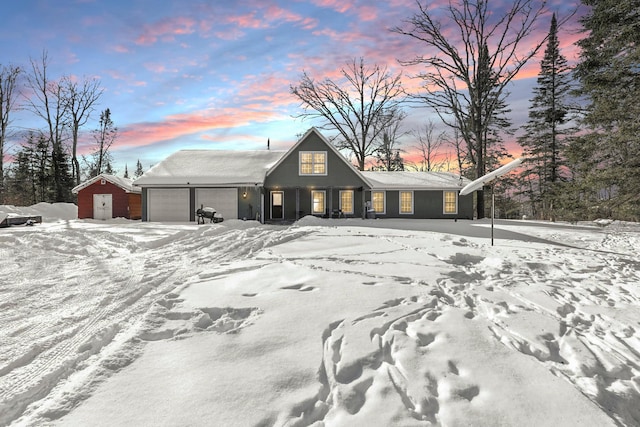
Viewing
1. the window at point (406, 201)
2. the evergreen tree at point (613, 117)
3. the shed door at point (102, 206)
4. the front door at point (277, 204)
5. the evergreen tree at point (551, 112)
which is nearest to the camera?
the evergreen tree at point (613, 117)

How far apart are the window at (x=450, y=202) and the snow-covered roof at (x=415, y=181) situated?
497mm

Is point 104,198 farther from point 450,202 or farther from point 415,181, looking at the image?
point 450,202

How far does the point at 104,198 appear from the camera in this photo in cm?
2372

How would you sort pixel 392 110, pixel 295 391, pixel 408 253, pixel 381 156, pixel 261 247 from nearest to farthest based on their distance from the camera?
1. pixel 295 391
2. pixel 408 253
3. pixel 261 247
4. pixel 392 110
5. pixel 381 156

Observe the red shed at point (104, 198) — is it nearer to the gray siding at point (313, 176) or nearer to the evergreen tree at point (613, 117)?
the gray siding at point (313, 176)

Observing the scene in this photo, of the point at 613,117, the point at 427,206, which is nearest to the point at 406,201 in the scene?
Answer: the point at 427,206

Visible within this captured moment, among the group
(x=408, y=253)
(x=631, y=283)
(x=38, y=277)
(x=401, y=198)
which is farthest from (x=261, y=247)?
(x=401, y=198)

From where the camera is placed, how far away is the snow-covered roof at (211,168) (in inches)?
762

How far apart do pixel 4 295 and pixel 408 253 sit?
7639 millimetres

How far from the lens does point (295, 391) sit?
2.45 metres

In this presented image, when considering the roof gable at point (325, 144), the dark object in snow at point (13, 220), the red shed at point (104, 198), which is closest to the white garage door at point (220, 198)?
the roof gable at point (325, 144)

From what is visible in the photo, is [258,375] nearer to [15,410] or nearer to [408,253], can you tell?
[15,410]

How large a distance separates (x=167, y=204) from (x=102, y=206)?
7752 mm

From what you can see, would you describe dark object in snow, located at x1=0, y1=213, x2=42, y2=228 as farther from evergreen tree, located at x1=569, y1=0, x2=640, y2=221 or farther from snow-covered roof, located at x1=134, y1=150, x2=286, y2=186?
evergreen tree, located at x1=569, y1=0, x2=640, y2=221
